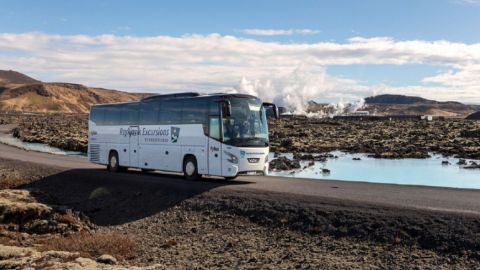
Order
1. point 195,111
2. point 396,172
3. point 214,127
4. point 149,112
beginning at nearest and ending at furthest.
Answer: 1. point 214,127
2. point 195,111
3. point 149,112
4. point 396,172

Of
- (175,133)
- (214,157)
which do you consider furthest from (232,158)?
(175,133)

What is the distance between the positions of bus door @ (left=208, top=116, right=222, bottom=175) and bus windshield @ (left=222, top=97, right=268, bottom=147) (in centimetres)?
36

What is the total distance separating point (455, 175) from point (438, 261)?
2620cm

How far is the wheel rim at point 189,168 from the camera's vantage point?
25.5 metres

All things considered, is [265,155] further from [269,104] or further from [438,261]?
[438,261]

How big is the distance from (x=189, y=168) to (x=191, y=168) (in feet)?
0.50

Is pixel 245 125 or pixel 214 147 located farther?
pixel 245 125

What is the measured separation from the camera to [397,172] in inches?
1577

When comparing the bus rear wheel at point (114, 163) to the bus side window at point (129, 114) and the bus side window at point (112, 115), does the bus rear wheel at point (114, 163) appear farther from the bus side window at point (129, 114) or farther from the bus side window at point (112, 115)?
the bus side window at point (129, 114)

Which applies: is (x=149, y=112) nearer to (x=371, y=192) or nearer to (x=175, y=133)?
(x=175, y=133)

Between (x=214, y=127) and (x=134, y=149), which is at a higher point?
(x=214, y=127)

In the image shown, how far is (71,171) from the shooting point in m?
31.3

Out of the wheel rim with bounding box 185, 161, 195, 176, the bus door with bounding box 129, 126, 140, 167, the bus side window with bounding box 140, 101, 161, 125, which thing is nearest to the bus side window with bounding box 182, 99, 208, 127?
the wheel rim with bounding box 185, 161, 195, 176

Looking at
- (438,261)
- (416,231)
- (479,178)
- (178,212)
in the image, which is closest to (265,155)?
(178,212)
